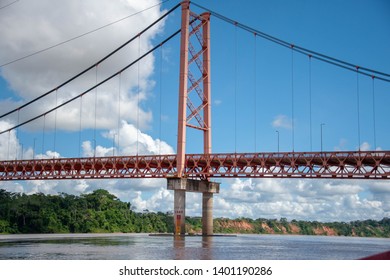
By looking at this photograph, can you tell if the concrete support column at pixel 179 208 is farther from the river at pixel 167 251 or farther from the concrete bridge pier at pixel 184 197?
the river at pixel 167 251

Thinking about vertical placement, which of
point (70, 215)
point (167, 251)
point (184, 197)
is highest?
point (184, 197)

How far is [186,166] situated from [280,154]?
14648mm

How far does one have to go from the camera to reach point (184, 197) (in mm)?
81000

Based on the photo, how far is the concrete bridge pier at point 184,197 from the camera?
8025 centimetres

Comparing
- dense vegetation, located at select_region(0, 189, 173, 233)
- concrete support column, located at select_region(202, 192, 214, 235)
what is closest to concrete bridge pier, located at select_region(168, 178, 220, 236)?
concrete support column, located at select_region(202, 192, 214, 235)

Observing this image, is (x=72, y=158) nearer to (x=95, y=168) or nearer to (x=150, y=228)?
(x=95, y=168)

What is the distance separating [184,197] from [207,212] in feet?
26.2

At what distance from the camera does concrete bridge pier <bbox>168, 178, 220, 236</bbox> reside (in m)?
80.2

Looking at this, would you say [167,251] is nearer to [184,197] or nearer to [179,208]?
[179,208]

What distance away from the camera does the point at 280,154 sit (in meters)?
76.5

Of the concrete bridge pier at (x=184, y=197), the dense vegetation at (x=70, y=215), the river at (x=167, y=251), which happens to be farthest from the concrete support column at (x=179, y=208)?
the dense vegetation at (x=70, y=215)

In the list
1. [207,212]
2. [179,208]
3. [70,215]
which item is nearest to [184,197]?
[179,208]

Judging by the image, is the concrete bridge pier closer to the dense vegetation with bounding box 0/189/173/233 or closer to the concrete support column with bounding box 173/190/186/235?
the concrete support column with bounding box 173/190/186/235
